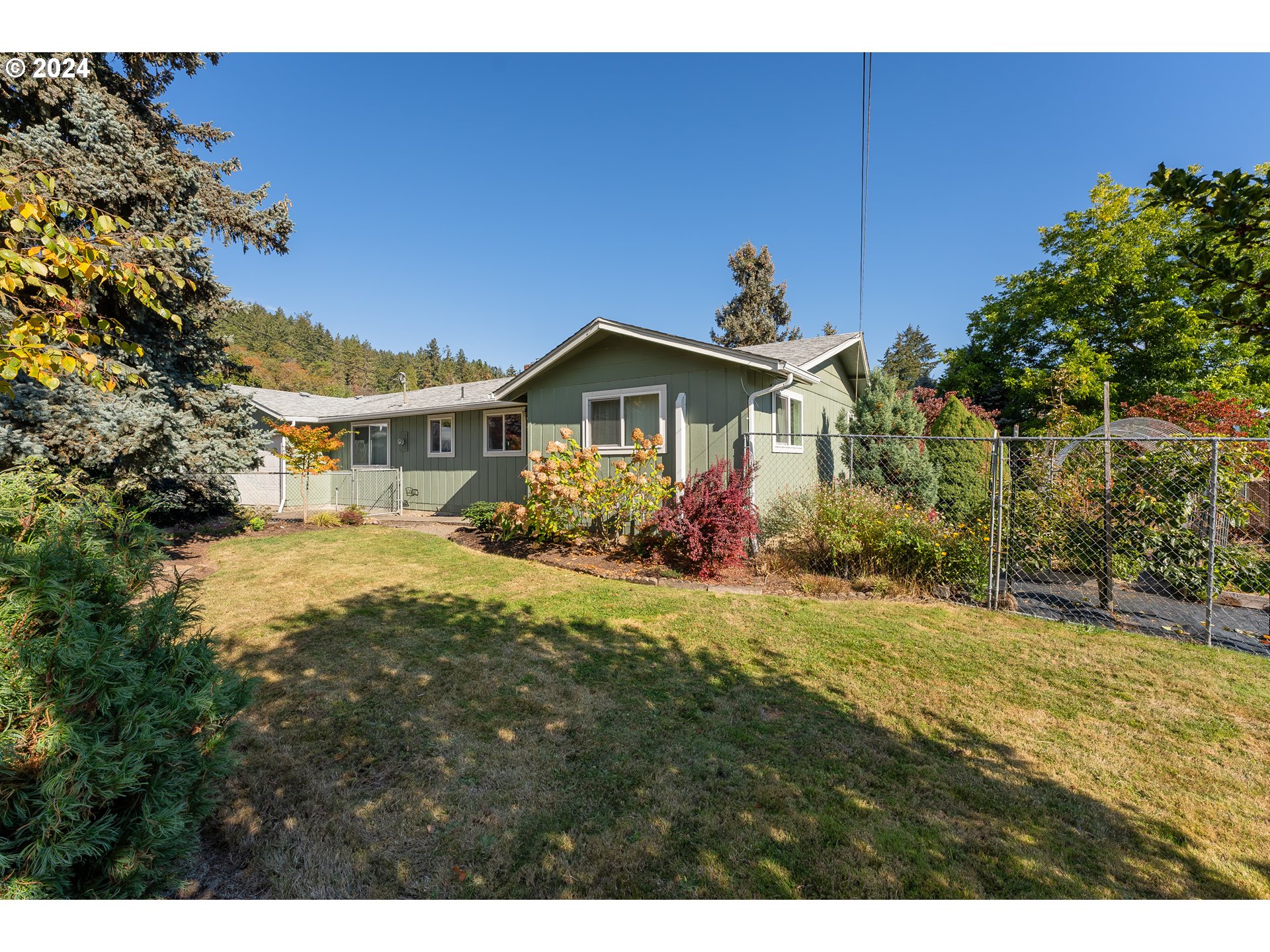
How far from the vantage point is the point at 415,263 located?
15.2 metres

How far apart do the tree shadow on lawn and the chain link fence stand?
11.9 meters

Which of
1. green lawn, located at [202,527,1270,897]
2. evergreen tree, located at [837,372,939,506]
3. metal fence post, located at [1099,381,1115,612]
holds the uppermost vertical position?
evergreen tree, located at [837,372,939,506]

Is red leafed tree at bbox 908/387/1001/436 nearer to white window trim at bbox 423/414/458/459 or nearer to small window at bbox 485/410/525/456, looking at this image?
small window at bbox 485/410/525/456

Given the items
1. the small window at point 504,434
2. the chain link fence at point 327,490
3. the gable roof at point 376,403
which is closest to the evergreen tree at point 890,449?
the small window at point 504,434

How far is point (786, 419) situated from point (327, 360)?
64.4m

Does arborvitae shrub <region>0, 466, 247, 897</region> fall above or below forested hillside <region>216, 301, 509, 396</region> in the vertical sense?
below

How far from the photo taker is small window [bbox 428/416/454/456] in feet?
46.2

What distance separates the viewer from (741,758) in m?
2.84

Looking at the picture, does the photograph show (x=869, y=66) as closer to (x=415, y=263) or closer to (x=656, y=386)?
(x=656, y=386)

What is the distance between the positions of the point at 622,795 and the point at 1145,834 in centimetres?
246

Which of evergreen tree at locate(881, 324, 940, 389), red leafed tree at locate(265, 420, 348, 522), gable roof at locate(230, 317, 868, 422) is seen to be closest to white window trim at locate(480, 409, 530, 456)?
gable roof at locate(230, 317, 868, 422)

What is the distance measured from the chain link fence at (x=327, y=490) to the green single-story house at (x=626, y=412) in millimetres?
346

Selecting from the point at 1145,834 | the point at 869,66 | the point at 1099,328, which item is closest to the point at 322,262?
the point at 869,66

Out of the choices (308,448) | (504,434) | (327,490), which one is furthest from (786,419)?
(327,490)
